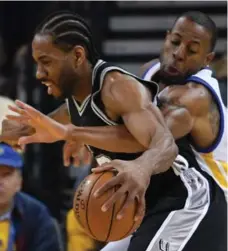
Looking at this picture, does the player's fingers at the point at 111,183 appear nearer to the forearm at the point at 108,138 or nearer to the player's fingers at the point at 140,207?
the player's fingers at the point at 140,207

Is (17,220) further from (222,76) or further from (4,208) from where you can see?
(222,76)

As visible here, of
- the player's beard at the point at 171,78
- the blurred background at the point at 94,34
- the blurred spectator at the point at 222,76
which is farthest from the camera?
the blurred background at the point at 94,34

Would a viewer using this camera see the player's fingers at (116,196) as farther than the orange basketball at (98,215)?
No

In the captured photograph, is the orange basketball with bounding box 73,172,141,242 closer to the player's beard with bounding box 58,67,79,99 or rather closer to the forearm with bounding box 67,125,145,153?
the forearm with bounding box 67,125,145,153

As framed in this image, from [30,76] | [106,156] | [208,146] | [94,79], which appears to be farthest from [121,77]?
[30,76]

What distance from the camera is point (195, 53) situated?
11.5 feet

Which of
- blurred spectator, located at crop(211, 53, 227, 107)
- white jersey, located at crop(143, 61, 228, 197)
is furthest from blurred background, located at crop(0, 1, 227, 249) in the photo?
white jersey, located at crop(143, 61, 228, 197)

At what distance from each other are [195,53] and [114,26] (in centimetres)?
253

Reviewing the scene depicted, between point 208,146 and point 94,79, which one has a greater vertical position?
point 94,79

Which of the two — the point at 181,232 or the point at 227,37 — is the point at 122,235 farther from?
the point at 227,37

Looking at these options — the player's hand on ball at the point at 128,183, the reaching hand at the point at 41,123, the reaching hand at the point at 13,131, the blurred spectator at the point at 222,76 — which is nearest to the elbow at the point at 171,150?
the player's hand on ball at the point at 128,183

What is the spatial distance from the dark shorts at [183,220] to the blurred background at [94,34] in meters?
2.16

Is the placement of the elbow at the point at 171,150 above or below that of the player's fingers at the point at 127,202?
above

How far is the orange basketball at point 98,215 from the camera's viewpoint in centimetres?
285
